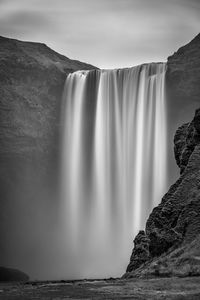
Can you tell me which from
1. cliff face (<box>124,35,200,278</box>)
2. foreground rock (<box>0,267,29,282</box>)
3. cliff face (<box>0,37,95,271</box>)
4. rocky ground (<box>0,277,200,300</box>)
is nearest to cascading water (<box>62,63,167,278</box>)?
cliff face (<box>0,37,95,271</box>)

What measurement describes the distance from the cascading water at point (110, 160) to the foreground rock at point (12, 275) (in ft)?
16.6

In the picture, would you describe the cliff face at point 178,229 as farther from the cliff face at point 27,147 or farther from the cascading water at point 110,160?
the cliff face at point 27,147

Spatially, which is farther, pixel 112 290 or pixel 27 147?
pixel 27 147

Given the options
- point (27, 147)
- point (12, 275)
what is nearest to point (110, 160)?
point (27, 147)

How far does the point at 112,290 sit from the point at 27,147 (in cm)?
4593

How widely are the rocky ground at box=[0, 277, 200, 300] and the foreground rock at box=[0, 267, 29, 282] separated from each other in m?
33.7

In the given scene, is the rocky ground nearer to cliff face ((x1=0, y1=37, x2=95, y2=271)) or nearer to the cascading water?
the cascading water

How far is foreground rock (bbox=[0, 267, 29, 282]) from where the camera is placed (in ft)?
137

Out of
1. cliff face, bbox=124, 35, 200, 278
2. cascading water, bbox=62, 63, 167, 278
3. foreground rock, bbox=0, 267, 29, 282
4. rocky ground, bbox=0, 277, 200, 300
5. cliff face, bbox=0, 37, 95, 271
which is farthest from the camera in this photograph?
cliff face, bbox=0, 37, 95, 271

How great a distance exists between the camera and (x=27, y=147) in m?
53.2

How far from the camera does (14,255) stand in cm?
5278

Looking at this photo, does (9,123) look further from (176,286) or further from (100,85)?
(176,286)

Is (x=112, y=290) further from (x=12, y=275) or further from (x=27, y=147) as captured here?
(x=27, y=147)

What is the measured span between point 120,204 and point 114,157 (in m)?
5.00
